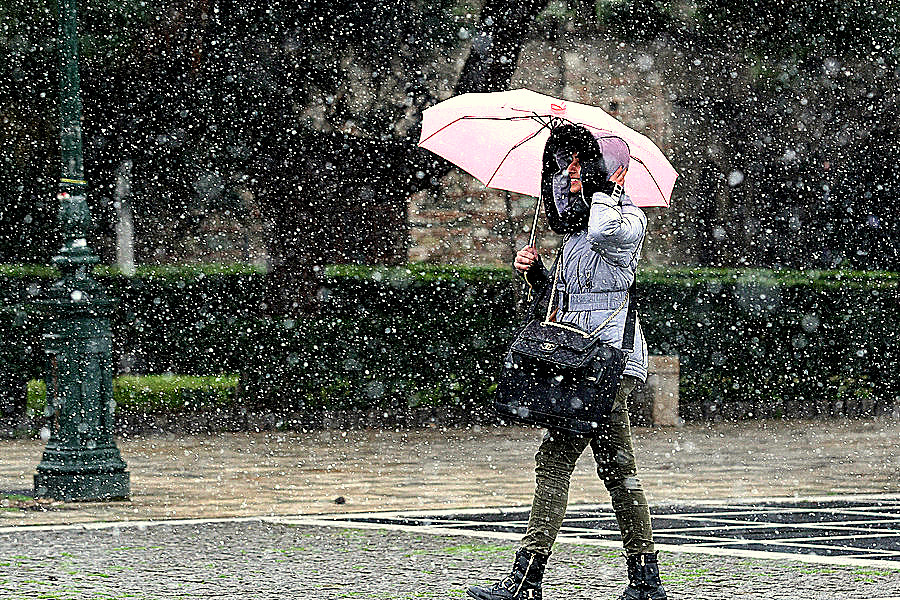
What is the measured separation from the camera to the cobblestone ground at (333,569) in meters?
6.29

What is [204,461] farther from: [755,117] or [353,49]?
[755,117]

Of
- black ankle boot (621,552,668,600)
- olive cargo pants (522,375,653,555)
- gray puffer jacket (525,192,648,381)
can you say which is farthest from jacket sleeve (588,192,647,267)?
black ankle boot (621,552,668,600)

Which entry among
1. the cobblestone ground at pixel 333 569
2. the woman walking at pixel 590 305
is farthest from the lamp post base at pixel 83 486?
the woman walking at pixel 590 305

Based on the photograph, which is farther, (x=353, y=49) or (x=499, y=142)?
(x=353, y=49)

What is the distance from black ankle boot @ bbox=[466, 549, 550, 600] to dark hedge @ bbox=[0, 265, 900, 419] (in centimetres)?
926

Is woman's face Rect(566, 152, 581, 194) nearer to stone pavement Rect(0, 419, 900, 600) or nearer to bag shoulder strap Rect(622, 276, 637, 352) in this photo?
bag shoulder strap Rect(622, 276, 637, 352)

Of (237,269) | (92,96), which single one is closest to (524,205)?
(237,269)

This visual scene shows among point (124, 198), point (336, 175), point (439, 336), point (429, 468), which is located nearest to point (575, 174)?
point (429, 468)

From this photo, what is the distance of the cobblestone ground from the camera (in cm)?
629

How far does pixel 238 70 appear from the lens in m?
15.2

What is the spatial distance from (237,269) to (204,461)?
15.4 ft

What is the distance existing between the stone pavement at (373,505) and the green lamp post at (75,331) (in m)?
0.42

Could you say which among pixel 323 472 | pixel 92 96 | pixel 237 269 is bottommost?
pixel 323 472

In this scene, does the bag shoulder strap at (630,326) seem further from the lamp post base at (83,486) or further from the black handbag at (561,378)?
the lamp post base at (83,486)
